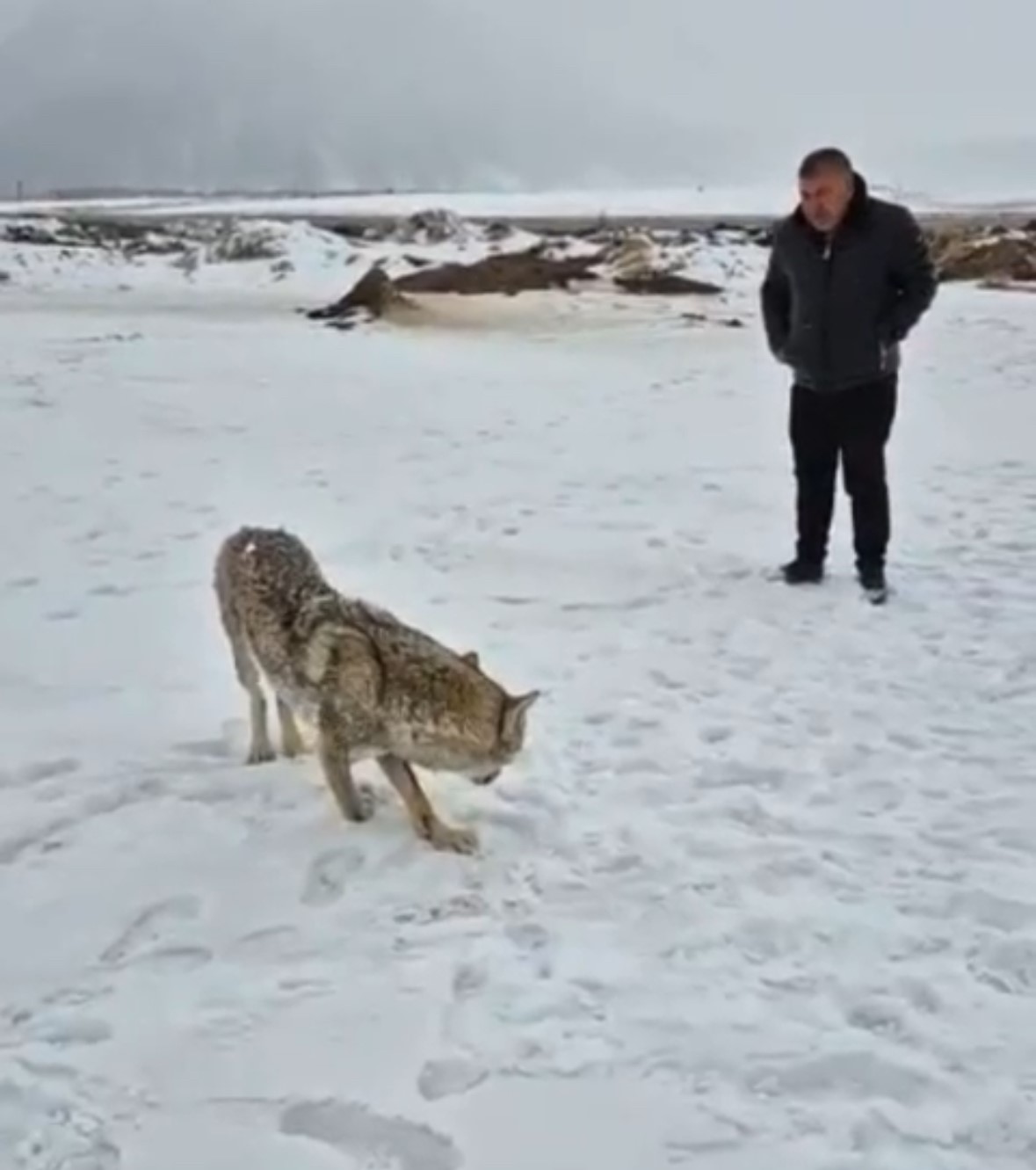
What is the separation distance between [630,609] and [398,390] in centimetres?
820

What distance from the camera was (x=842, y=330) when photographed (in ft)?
23.1

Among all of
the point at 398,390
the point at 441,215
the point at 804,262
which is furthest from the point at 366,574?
the point at 441,215

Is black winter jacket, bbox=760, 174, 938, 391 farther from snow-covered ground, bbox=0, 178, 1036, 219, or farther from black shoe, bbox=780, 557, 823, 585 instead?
snow-covered ground, bbox=0, 178, 1036, 219

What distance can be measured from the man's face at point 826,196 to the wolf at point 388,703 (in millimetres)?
3133

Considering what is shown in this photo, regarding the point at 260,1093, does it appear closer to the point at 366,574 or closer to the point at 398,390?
the point at 366,574

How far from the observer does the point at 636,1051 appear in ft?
11.7

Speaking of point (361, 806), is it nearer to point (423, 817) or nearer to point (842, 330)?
point (423, 817)

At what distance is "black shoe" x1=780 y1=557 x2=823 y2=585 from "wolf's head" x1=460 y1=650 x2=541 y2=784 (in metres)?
3.28

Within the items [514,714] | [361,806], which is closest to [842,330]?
[514,714]

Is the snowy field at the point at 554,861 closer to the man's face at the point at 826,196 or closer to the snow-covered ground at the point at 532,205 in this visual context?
the man's face at the point at 826,196

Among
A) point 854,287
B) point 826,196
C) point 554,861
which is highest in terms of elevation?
point 826,196

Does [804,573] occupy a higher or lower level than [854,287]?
lower

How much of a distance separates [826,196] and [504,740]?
335cm

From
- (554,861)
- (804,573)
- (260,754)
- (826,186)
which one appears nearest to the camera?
(554,861)
